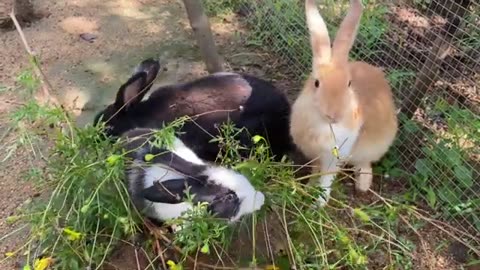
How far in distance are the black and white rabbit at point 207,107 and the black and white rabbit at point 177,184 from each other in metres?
0.36

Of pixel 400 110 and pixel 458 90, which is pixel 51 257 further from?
pixel 458 90

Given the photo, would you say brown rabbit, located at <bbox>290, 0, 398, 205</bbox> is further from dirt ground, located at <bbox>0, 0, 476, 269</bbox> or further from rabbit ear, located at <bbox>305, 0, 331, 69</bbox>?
dirt ground, located at <bbox>0, 0, 476, 269</bbox>

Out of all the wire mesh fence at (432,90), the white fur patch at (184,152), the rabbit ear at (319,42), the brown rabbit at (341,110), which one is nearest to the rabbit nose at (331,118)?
the brown rabbit at (341,110)

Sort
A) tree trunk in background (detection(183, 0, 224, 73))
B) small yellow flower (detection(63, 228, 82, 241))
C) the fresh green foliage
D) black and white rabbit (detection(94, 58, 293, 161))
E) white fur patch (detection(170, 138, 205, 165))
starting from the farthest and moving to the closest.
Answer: tree trunk in background (detection(183, 0, 224, 73)) → black and white rabbit (detection(94, 58, 293, 161)) → the fresh green foliage → white fur patch (detection(170, 138, 205, 165)) → small yellow flower (detection(63, 228, 82, 241))

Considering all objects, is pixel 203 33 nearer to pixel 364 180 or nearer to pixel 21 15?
pixel 364 180

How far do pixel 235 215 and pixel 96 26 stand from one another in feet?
7.48

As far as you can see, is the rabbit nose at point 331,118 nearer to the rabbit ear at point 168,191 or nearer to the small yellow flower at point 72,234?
the rabbit ear at point 168,191

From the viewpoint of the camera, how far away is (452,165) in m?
2.78

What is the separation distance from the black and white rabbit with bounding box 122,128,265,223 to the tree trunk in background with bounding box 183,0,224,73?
36.4 inches

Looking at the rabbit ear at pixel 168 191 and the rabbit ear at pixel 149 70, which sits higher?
the rabbit ear at pixel 168 191

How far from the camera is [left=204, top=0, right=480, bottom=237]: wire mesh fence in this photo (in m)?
2.77

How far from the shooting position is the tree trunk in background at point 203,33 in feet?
10.5

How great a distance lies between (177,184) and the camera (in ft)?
7.09

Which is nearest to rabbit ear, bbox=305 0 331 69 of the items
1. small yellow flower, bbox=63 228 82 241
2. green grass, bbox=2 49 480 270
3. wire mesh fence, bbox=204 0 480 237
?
green grass, bbox=2 49 480 270
